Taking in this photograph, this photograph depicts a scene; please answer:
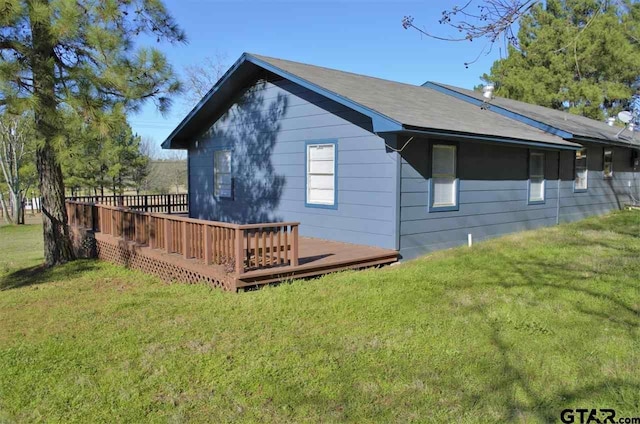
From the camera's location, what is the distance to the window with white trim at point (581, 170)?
14.0 metres

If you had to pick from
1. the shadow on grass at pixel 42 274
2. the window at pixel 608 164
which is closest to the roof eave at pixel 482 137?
the window at pixel 608 164

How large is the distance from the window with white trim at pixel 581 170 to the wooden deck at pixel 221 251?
8.84 m

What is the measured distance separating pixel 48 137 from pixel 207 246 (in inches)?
121

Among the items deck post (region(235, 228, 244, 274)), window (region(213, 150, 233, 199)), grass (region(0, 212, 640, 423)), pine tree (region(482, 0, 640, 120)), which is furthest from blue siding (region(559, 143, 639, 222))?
deck post (region(235, 228, 244, 274))

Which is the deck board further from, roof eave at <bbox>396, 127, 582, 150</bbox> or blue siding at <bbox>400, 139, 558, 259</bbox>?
roof eave at <bbox>396, 127, 582, 150</bbox>

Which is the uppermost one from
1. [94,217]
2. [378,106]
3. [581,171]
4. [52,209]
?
[378,106]

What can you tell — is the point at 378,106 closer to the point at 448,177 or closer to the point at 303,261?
the point at 448,177

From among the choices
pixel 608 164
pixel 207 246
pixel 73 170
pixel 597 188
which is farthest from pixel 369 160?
pixel 73 170

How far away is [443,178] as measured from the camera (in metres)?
9.05

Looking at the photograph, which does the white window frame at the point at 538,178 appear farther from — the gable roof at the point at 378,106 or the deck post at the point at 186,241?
the deck post at the point at 186,241

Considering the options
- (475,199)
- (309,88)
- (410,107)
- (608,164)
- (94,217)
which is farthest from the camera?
(608,164)

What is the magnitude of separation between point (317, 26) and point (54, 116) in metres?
10.3

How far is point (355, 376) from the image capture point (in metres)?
3.85

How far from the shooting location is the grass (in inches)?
134
